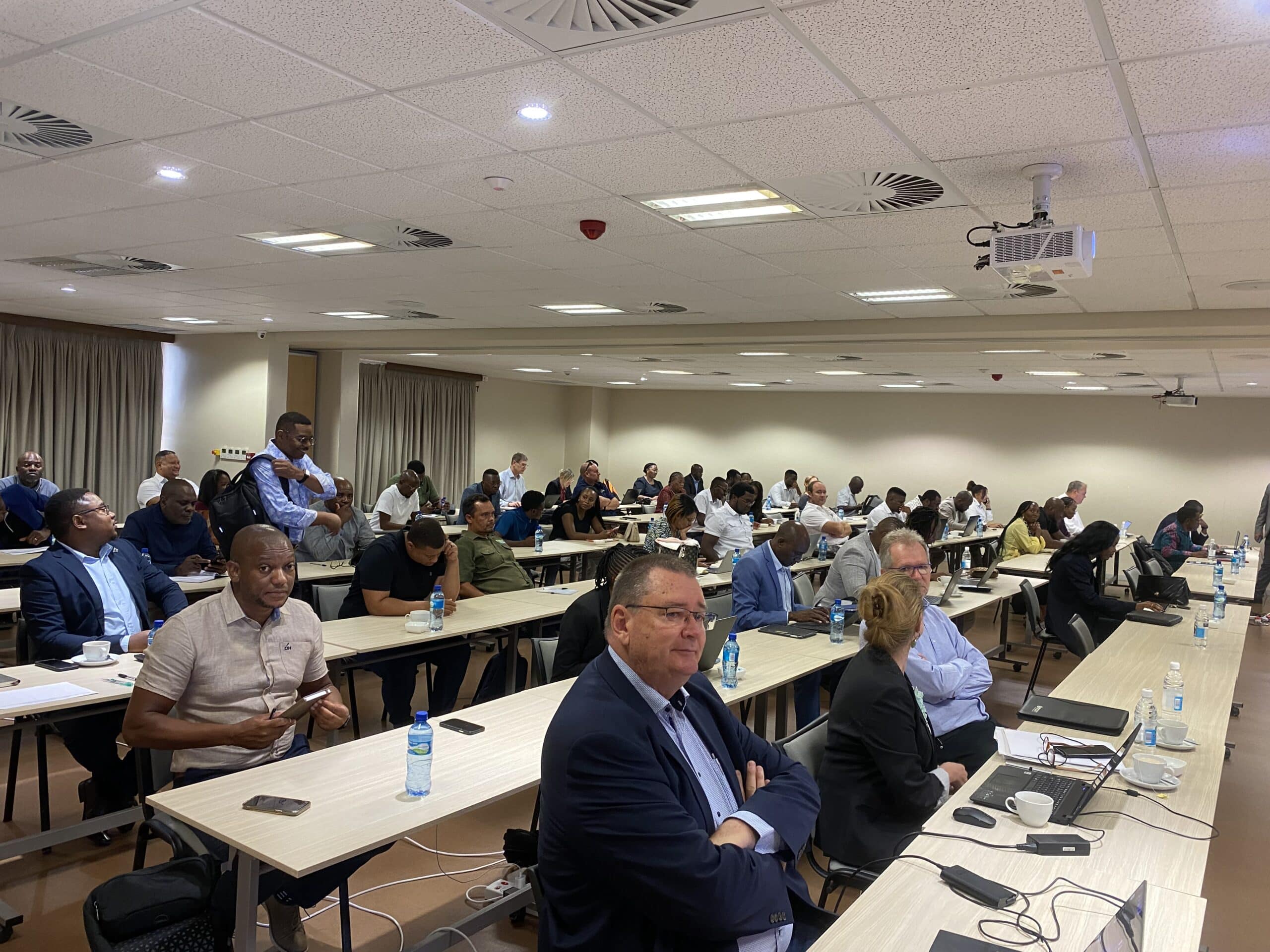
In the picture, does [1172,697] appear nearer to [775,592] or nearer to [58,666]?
[775,592]

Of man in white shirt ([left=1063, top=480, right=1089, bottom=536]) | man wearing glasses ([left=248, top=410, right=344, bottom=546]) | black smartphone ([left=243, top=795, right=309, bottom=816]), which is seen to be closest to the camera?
black smartphone ([left=243, top=795, right=309, bottom=816])

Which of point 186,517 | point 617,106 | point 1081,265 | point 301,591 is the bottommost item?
point 301,591

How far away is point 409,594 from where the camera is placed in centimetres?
484

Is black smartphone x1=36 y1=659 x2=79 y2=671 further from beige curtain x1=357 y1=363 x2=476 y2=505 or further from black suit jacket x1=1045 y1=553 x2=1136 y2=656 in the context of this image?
beige curtain x1=357 y1=363 x2=476 y2=505

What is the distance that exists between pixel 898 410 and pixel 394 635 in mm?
13827

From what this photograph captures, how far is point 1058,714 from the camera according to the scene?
3350 millimetres

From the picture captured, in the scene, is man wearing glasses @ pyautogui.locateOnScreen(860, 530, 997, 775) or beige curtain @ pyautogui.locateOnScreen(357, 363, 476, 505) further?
beige curtain @ pyautogui.locateOnScreen(357, 363, 476, 505)

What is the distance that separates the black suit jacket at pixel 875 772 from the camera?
8.52 feet

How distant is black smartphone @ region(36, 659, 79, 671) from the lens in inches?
133

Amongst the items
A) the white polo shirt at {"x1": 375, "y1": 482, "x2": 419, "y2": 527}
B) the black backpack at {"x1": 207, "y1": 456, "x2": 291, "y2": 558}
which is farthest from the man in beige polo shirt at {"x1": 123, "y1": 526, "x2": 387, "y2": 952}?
the white polo shirt at {"x1": 375, "y1": 482, "x2": 419, "y2": 527}

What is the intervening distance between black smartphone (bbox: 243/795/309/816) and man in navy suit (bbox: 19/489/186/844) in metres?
1.62

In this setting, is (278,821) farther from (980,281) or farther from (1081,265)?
(980,281)

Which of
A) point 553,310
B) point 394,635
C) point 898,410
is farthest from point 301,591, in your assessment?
point 898,410

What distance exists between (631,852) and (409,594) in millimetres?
3486
